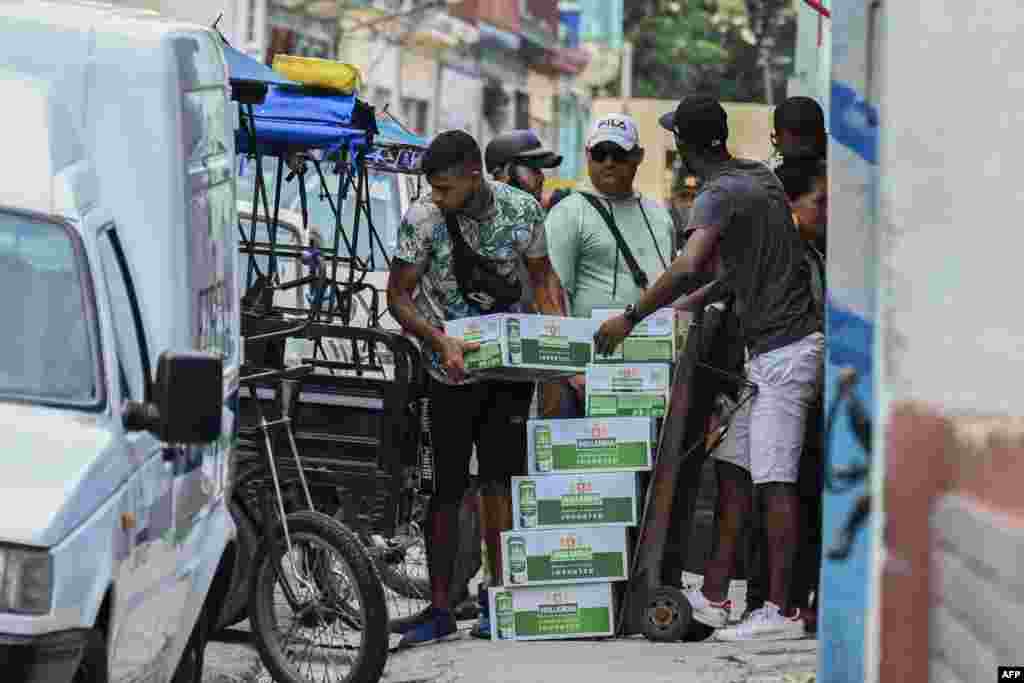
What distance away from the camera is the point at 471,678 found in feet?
29.8

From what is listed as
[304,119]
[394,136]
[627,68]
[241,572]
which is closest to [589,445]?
[241,572]

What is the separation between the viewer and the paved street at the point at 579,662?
29.3ft

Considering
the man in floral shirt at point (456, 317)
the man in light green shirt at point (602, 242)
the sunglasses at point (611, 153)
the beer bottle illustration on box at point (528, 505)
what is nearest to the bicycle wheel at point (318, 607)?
the man in floral shirt at point (456, 317)

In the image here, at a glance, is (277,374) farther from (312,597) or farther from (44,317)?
(44,317)

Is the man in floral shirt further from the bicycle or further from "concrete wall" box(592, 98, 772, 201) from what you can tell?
"concrete wall" box(592, 98, 772, 201)

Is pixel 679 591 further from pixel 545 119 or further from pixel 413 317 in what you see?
pixel 545 119

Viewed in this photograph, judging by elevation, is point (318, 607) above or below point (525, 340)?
below

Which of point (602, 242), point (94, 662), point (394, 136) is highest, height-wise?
point (394, 136)

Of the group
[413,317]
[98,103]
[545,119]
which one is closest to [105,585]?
[98,103]

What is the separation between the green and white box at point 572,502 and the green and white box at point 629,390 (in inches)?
10.7

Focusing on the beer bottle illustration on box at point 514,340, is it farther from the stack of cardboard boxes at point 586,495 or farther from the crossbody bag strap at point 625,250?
the crossbody bag strap at point 625,250

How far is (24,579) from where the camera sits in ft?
19.2

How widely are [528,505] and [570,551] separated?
9.6 inches

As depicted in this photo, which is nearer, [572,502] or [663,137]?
[572,502]
